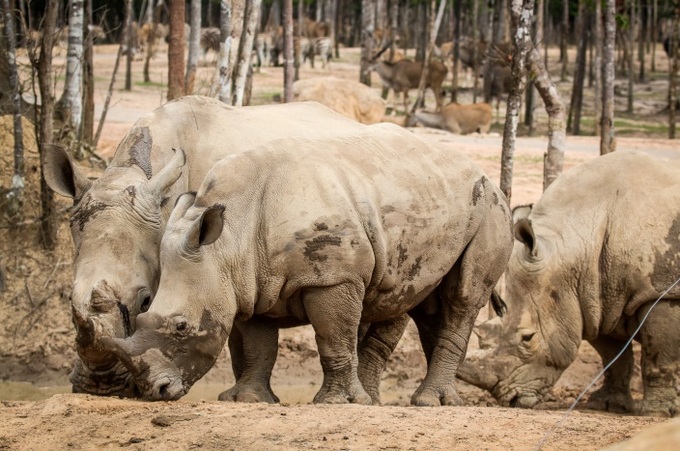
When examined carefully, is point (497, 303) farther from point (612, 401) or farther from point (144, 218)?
point (144, 218)

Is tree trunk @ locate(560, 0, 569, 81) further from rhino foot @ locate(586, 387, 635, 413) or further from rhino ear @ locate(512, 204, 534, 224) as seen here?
rhino ear @ locate(512, 204, 534, 224)

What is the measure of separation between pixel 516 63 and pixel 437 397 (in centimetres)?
448

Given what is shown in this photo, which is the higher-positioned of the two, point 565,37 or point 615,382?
point 565,37

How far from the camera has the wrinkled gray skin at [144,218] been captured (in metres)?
7.12

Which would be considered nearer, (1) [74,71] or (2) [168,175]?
(2) [168,175]

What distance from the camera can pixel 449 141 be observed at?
2389cm

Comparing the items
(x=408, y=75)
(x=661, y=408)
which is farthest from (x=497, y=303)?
(x=408, y=75)

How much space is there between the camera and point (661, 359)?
369 inches

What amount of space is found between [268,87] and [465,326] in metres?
24.3

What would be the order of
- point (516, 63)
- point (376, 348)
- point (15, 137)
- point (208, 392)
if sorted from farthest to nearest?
point (15, 137) < point (516, 63) < point (208, 392) < point (376, 348)

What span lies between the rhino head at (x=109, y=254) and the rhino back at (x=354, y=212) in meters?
0.49

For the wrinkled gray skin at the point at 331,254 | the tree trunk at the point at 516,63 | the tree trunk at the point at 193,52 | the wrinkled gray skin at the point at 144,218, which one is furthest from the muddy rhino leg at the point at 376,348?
the tree trunk at the point at 193,52

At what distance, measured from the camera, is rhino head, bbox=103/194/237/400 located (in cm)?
690

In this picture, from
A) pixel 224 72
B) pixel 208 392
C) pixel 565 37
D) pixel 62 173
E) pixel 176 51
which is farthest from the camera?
pixel 565 37
